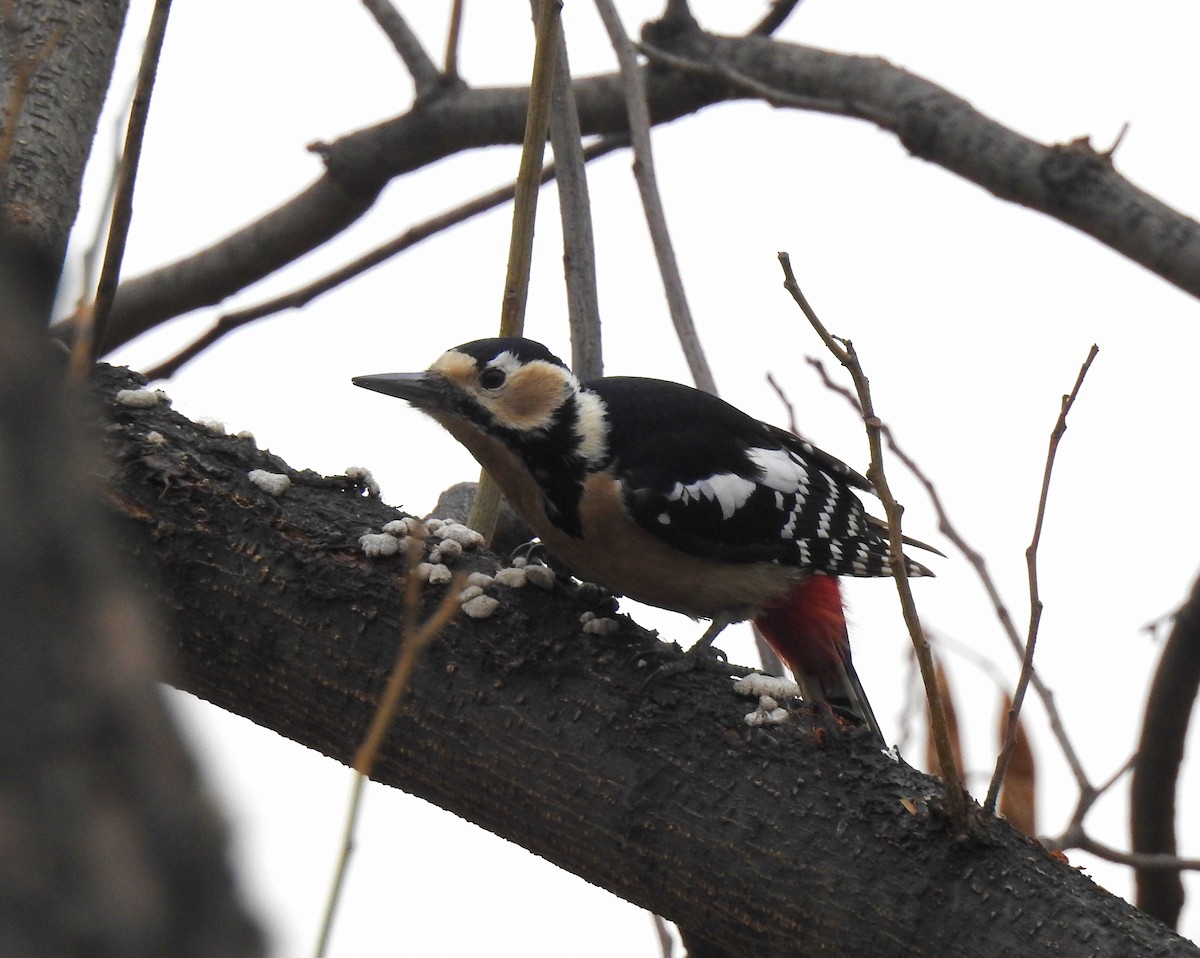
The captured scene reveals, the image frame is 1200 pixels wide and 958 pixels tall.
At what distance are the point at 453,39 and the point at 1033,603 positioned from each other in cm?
229

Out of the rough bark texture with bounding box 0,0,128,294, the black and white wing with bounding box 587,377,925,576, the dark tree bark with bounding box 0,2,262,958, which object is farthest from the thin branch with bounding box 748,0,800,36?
the dark tree bark with bounding box 0,2,262,958

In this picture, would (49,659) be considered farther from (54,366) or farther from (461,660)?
(461,660)

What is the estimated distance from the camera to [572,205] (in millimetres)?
2799

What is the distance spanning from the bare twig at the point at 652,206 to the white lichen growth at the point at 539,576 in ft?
2.03

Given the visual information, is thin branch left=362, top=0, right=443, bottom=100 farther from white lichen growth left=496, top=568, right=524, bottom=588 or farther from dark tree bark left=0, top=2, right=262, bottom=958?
dark tree bark left=0, top=2, right=262, bottom=958

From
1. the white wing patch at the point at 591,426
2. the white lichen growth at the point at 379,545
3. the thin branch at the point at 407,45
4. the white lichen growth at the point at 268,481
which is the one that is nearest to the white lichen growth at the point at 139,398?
the white lichen growth at the point at 268,481

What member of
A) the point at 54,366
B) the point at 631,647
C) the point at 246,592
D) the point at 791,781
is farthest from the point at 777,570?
the point at 54,366

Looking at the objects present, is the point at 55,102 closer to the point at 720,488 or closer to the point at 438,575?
the point at 438,575

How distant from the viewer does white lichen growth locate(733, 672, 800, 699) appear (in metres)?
2.22

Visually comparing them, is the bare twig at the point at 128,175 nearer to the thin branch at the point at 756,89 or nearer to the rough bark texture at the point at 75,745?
the rough bark texture at the point at 75,745

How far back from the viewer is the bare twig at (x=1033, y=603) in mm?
1853

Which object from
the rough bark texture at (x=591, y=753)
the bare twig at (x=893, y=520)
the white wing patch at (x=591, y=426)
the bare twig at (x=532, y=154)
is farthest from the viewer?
the white wing patch at (x=591, y=426)

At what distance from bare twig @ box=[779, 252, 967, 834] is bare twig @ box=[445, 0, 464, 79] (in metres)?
1.80

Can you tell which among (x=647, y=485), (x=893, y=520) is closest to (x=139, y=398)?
(x=647, y=485)
